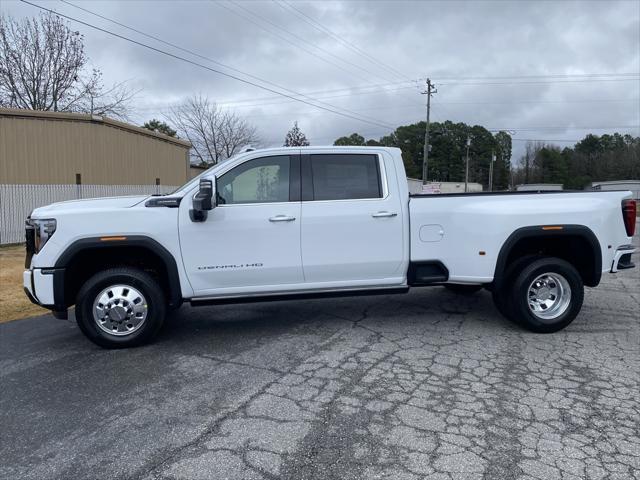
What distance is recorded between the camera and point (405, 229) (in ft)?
18.1

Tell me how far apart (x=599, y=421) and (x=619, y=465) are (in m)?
0.60

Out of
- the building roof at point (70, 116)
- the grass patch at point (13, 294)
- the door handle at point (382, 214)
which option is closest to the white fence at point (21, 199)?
the building roof at point (70, 116)

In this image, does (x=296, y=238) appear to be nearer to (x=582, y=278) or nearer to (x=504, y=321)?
(x=504, y=321)

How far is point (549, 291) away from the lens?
5727 mm

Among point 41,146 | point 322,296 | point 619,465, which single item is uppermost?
point 41,146

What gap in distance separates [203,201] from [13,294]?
552cm

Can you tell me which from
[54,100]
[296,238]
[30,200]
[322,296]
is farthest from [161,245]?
[54,100]

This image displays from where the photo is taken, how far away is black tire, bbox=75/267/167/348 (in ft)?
16.4

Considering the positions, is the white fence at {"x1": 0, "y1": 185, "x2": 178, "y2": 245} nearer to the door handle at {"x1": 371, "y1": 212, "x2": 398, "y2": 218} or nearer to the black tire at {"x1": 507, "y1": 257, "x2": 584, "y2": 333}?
Result: the door handle at {"x1": 371, "y1": 212, "x2": 398, "y2": 218}

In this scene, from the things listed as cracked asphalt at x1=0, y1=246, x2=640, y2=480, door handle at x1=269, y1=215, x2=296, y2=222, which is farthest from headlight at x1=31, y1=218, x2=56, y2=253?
door handle at x1=269, y1=215, x2=296, y2=222

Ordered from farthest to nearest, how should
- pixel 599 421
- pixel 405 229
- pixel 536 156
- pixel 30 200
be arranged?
1. pixel 536 156
2. pixel 30 200
3. pixel 405 229
4. pixel 599 421

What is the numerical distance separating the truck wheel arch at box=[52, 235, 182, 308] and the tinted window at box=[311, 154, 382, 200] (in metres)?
1.66

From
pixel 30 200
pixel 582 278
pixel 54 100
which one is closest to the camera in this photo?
pixel 582 278

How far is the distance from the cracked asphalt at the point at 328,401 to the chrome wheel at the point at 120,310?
0.26 meters
